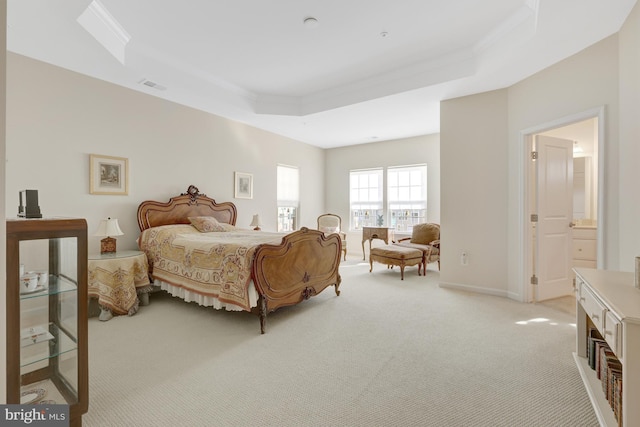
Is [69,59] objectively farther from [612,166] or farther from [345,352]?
[612,166]

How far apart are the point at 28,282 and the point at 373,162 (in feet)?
22.1

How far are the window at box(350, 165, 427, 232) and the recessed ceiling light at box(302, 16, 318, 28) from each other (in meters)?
4.44

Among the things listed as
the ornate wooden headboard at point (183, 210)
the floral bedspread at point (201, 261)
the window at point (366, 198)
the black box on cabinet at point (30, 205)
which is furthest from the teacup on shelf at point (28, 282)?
the window at point (366, 198)

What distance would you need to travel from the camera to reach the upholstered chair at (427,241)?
5.43 metres

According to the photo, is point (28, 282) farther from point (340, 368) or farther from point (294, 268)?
point (294, 268)

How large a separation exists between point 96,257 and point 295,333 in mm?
2511

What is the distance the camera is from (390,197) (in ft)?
23.7

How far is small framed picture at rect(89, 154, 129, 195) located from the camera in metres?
3.77

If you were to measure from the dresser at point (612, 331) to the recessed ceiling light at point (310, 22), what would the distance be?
3.19 metres

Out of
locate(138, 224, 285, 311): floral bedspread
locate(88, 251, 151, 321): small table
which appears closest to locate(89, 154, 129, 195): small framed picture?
locate(138, 224, 285, 311): floral bedspread

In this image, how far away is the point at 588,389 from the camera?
1857mm

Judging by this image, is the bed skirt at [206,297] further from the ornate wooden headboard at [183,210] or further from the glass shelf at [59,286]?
the glass shelf at [59,286]

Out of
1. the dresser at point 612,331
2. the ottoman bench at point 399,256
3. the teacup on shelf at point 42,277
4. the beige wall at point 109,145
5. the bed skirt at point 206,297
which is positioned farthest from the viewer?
the ottoman bench at point 399,256

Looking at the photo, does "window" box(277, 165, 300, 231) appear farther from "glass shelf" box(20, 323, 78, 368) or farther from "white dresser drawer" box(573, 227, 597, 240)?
"white dresser drawer" box(573, 227, 597, 240)
